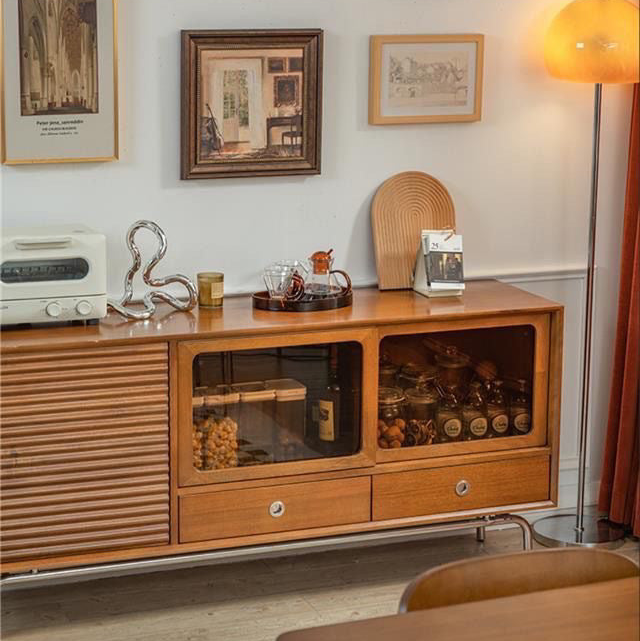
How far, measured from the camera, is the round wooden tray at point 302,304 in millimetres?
3230

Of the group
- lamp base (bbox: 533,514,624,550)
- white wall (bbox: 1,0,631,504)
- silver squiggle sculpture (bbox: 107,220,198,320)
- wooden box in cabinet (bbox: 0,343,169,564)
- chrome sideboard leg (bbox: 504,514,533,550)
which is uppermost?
white wall (bbox: 1,0,631,504)

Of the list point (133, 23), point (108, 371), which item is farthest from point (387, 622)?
point (133, 23)

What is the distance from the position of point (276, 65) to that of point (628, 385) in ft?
4.86

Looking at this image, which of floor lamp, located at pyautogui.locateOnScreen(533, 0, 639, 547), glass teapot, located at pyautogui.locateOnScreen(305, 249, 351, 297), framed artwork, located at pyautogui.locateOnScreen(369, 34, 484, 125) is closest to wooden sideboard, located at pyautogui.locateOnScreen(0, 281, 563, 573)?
glass teapot, located at pyautogui.locateOnScreen(305, 249, 351, 297)

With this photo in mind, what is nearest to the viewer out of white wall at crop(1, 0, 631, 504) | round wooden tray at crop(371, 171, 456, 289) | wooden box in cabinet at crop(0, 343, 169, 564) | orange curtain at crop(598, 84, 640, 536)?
wooden box in cabinet at crop(0, 343, 169, 564)

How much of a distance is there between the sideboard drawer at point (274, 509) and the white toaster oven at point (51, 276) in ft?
1.90

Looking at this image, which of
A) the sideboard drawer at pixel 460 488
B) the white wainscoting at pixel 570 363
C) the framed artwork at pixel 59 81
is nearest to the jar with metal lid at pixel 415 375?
the sideboard drawer at pixel 460 488

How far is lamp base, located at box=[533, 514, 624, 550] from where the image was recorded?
12.2ft

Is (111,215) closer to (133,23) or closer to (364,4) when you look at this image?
(133,23)

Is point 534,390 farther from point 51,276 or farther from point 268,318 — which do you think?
point 51,276

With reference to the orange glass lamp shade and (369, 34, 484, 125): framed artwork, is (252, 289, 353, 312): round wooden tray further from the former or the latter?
the orange glass lamp shade

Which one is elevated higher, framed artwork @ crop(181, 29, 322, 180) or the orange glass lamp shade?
the orange glass lamp shade

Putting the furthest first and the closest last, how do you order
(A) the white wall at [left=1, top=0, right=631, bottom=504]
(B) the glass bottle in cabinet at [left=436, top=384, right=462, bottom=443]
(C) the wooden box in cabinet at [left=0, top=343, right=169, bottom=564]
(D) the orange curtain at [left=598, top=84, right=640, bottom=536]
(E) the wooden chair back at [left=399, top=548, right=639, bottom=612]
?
1. (D) the orange curtain at [left=598, top=84, right=640, bottom=536]
2. (B) the glass bottle in cabinet at [left=436, top=384, right=462, bottom=443]
3. (A) the white wall at [left=1, top=0, right=631, bottom=504]
4. (C) the wooden box in cabinet at [left=0, top=343, right=169, bottom=564]
5. (E) the wooden chair back at [left=399, top=548, right=639, bottom=612]

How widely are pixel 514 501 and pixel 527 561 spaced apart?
1454 mm
